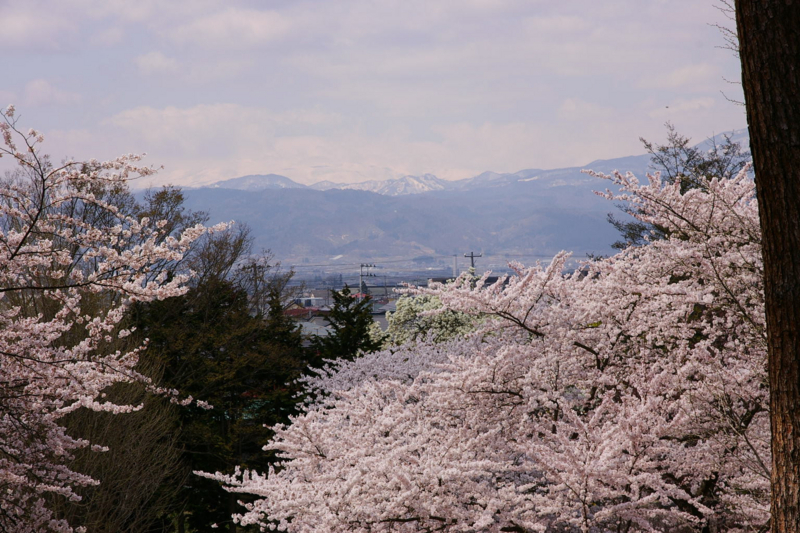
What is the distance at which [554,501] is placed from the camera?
5406mm

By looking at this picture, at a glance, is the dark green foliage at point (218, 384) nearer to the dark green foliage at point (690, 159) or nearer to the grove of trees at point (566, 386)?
the grove of trees at point (566, 386)

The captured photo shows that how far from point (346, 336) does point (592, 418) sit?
1356cm

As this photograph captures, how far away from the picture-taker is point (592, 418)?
5.75 m

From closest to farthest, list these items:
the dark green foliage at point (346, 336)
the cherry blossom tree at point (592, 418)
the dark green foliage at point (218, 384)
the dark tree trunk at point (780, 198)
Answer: the dark tree trunk at point (780, 198) < the cherry blossom tree at point (592, 418) < the dark green foliage at point (218, 384) < the dark green foliage at point (346, 336)

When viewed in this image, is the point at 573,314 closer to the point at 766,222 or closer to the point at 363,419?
the point at 363,419

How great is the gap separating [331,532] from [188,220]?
20.7m

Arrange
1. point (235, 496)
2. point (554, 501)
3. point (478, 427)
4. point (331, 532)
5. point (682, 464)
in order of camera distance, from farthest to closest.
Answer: point (235, 496) → point (478, 427) → point (682, 464) → point (331, 532) → point (554, 501)

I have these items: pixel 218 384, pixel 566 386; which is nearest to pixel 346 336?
pixel 218 384

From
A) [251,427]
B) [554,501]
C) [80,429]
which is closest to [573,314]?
[554,501]

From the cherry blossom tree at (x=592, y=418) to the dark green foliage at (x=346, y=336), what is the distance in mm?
10437

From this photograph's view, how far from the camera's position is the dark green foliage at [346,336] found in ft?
61.4

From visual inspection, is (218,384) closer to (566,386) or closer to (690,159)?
(566,386)

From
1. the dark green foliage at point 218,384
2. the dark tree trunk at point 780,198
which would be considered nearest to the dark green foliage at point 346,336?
the dark green foliage at point 218,384

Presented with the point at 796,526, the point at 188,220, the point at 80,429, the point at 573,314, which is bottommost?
the point at 80,429
